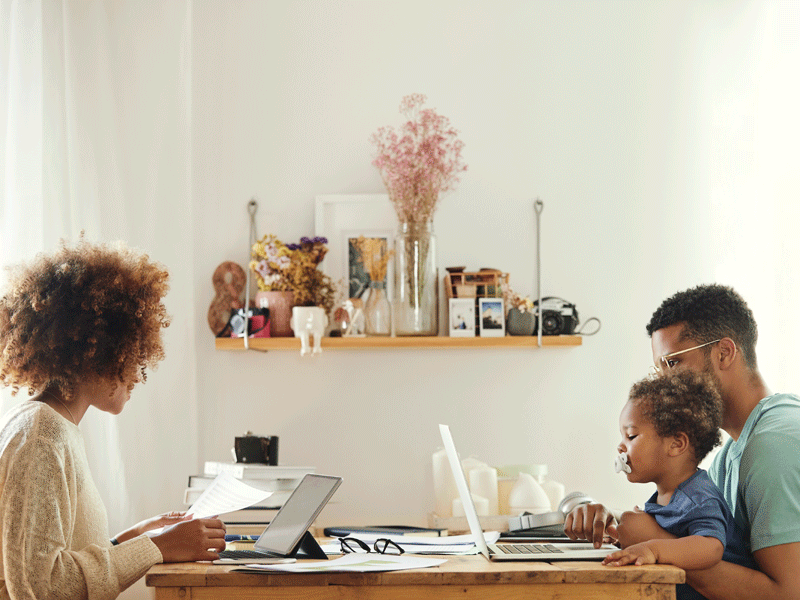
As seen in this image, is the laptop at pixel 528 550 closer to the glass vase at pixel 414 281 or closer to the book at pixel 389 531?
the book at pixel 389 531

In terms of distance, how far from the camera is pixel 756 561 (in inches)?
57.4

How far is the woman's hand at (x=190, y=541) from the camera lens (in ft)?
4.43

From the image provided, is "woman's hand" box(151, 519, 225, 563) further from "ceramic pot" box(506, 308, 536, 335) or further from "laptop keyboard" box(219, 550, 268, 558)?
"ceramic pot" box(506, 308, 536, 335)

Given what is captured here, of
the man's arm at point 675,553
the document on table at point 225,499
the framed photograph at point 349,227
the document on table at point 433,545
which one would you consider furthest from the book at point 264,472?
the man's arm at point 675,553

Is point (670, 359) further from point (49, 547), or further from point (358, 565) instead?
point (49, 547)

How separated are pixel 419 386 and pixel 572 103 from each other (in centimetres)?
115

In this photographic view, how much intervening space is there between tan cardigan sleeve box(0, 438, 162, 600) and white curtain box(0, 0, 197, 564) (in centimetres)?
76

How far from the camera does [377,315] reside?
2.58m

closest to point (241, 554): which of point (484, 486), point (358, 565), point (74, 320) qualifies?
point (358, 565)

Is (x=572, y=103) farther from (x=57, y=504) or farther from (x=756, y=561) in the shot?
(x=57, y=504)

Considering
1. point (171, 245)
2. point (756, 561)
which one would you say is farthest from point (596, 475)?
point (171, 245)

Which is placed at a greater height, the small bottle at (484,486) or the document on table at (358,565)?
the document on table at (358,565)

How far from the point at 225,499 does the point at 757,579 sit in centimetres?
101

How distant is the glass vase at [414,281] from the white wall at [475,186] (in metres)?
0.19
